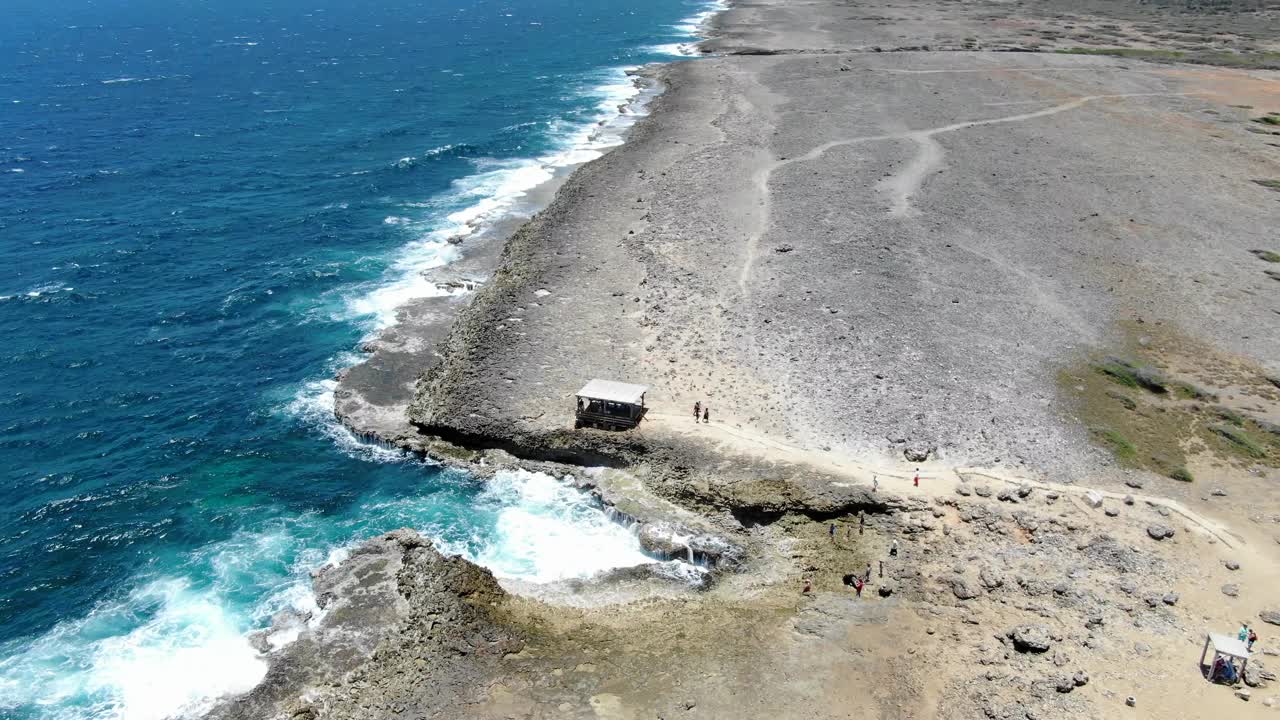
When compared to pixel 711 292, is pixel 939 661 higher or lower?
lower

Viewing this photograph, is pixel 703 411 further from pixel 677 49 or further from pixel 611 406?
pixel 677 49

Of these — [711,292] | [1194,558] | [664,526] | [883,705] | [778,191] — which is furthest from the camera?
[778,191]

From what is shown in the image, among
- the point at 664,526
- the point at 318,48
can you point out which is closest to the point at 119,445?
the point at 664,526

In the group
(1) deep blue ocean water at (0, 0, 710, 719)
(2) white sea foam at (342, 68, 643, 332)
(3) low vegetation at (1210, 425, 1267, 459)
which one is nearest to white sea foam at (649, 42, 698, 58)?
(1) deep blue ocean water at (0, 0, 710, 719)

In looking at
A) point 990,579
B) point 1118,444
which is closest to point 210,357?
point 990,579

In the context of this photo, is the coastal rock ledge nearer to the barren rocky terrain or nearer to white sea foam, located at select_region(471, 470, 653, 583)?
the barren rocky terrain

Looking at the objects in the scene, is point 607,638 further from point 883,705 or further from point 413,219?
point 413,219

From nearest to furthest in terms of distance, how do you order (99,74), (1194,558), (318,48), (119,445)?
(1194,558), (119,445), (99,74), (318,48)
